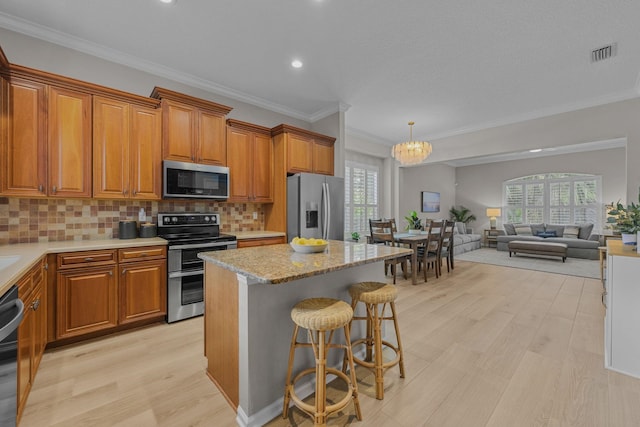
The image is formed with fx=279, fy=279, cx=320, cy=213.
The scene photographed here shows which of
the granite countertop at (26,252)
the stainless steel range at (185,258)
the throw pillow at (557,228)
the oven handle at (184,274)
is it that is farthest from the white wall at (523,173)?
the granite countertop at (26,252)

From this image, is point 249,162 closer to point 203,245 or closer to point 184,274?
point 203,245

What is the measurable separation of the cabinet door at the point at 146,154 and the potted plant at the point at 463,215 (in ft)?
30.2

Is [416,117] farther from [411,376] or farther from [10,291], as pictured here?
[10,291]

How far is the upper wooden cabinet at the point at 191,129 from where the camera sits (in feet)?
9.96

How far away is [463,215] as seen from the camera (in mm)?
9625

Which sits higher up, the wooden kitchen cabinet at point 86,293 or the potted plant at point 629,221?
the potted plant at point 629,221

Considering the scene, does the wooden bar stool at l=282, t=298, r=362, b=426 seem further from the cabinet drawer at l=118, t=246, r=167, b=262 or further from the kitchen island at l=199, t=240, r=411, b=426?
the cabinet drawer at l=118, t=246, r=167, b=262

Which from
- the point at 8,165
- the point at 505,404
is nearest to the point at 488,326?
the point at 505,404

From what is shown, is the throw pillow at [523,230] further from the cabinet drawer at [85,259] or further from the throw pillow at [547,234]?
the cabinet drawer at [85,259]

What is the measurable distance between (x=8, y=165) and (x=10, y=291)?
1585mm

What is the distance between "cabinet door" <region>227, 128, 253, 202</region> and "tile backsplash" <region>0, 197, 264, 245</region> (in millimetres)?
489

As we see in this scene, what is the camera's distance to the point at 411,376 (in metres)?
1.98

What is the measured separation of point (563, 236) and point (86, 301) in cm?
989

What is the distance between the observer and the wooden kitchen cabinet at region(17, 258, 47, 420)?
153 centimetres
